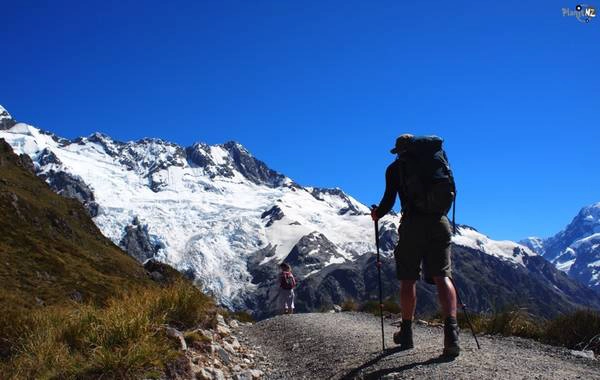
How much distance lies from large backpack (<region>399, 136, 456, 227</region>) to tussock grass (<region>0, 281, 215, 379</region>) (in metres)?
4.15

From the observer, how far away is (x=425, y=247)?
8.35 meters

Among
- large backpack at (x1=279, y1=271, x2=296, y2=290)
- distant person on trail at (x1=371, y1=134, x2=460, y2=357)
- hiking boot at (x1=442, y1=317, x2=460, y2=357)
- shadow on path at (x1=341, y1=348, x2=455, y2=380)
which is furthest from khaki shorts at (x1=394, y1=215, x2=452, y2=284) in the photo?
large backpack at (x1=279, y1=271, x2=296, y2=290)

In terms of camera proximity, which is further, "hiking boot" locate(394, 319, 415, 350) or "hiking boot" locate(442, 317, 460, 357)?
"hiking boot" locate(394, 319, 415, 350)

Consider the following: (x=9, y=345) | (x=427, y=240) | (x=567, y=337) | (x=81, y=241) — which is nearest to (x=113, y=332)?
→ (x=9, y=345)

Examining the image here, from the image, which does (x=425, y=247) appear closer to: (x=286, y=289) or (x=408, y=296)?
(x=408, y=296)

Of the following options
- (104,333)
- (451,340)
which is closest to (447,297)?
(451,340)

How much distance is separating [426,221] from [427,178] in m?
0.61

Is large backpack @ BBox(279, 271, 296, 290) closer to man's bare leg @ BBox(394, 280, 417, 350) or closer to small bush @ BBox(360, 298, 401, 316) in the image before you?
small bush @ BBox(360, 298, 401, 316)

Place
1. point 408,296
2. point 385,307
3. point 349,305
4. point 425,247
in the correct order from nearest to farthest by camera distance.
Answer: point 425,247 < point 408,296 < point 385,307 < point 349,305

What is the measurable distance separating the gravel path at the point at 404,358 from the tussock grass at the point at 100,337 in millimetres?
2070

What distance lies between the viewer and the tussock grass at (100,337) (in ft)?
25.3

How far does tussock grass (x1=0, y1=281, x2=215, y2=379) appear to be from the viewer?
7723 mm

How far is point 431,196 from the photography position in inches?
320

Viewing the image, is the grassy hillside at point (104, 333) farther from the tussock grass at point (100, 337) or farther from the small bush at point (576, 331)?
the small bush at point (576, 331)
